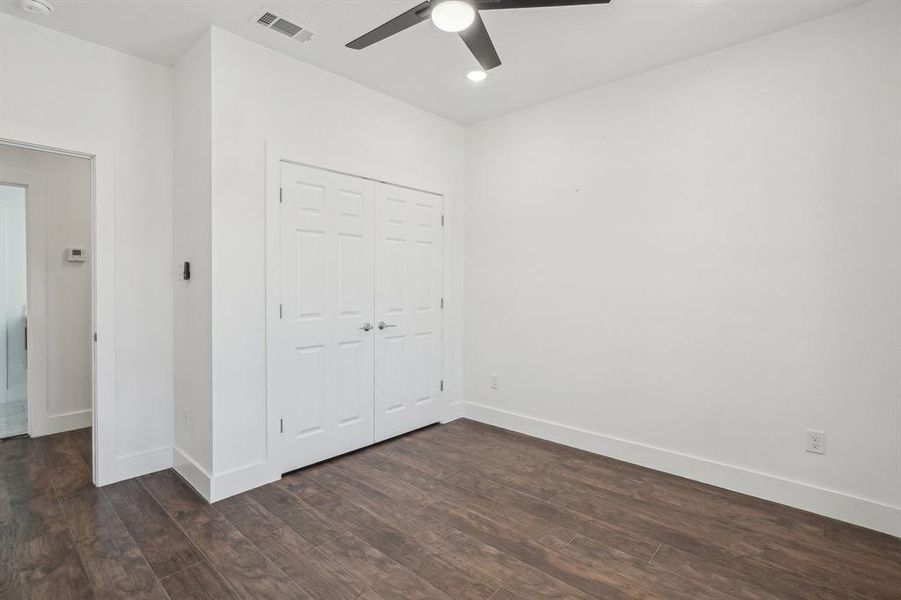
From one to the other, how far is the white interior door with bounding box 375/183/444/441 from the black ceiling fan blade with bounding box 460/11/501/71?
4.91ft

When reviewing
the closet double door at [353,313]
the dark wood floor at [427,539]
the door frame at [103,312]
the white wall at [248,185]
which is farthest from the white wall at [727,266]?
the door frame at [103,312]

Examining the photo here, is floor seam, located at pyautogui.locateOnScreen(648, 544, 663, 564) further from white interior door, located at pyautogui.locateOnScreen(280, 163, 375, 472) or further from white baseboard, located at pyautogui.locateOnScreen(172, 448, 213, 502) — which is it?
white baseboard, located at pyautogui.locateOnScreen(172, 448, 213, 502)

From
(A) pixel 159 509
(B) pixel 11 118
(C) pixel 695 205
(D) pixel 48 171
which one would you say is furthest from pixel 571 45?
(D) pixel 48 171

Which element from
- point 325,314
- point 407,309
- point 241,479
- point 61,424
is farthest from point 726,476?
point 61,424

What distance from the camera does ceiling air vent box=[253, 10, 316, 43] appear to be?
259cm

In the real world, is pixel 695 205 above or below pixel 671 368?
above

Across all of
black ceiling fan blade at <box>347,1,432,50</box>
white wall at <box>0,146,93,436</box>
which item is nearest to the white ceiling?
black ceiling fan blade at <box>347,1,432,50</box>

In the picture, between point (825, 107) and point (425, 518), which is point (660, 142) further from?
point (425, 518)

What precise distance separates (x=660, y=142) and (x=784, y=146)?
76 cm

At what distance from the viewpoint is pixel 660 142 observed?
3.22m

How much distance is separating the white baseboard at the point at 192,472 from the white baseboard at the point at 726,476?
8.12 feet

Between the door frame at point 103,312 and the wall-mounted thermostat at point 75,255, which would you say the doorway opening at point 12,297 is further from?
the door frame at point 103,312

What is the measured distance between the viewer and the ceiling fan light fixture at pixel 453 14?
1915 millimetres

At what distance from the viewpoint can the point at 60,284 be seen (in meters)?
4.01
